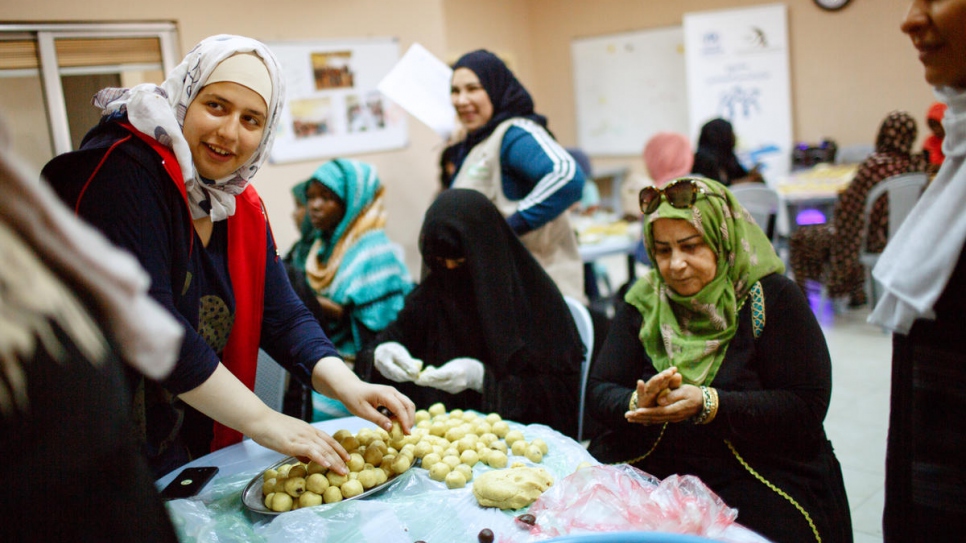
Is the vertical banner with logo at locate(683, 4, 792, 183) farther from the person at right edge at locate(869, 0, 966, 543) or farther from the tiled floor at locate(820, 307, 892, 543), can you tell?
the person at right edge at locate(869, 0, 966, 543)

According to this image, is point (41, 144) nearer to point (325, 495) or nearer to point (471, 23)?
point (325, 495)

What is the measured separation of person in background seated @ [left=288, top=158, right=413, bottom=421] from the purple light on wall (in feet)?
12.7

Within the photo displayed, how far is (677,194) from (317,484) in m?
1.06

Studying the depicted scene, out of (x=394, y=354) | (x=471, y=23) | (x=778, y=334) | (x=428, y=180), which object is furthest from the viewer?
(x=471, y=23)

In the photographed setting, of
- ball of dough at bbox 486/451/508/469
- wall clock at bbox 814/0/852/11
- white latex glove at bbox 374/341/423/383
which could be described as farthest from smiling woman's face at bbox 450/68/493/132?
wall clock at bbox 814/0/852/11

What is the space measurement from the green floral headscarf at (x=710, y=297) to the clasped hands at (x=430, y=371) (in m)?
0.50

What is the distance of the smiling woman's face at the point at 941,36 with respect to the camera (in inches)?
39.9

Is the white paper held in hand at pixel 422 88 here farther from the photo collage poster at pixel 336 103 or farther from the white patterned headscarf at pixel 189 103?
the white patterned headscarf at pixel 189 103

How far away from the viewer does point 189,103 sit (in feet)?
4.92

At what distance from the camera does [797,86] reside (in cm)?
750

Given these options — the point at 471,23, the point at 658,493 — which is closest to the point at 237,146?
the point at 658,493

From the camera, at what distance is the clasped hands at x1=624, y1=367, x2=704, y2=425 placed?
1625 mm

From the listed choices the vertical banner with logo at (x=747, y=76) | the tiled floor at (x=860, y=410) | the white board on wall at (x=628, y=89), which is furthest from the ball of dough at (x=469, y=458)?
the white board on wall at (x=628, y=89)

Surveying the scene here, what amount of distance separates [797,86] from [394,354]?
666cm
